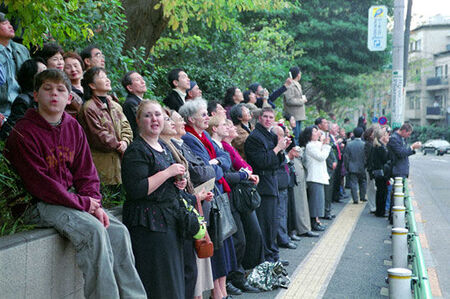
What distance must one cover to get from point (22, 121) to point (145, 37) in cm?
723

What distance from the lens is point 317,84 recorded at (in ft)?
89.8

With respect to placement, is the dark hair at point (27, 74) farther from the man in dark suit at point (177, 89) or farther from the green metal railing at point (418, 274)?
the green metal railing at point (418, 274)

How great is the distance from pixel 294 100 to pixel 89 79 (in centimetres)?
797

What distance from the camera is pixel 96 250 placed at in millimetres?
3877

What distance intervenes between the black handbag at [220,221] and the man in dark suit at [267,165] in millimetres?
1574

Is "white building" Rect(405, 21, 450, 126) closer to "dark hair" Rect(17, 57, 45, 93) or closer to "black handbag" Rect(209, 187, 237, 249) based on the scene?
"black handbag" Rect(209, 187, 237, 249)

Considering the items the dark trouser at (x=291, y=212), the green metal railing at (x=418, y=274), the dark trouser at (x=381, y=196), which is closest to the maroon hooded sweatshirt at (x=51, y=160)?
the green metal railing at (x=418, y=274)

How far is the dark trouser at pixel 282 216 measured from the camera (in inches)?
339

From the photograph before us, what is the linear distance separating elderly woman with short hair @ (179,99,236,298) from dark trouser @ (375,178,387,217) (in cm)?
739

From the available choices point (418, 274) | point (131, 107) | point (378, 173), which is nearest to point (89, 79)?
point (131, 107)

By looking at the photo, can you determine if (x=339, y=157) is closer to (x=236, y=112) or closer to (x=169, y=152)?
(x=236, y=112)

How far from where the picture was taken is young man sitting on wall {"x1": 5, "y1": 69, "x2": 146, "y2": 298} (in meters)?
3.90

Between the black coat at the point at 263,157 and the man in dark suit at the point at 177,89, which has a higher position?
the man in dark suit at the point at 177,89

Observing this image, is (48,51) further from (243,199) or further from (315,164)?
(315,164)
